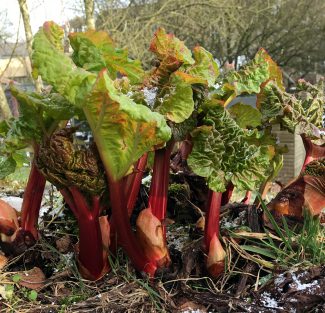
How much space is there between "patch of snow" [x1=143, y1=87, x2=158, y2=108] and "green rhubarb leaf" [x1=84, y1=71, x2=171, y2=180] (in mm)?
120

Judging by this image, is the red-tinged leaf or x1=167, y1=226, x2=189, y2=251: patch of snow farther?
x1=167, y1=226, x2=189, y2=251: patch of snow

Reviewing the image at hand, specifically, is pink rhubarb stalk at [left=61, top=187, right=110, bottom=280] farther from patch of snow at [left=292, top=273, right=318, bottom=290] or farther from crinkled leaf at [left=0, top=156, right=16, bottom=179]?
patch of snow at [left=292, top=273, right=318, bottom=290]

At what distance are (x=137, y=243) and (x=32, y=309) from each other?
14.6 inches

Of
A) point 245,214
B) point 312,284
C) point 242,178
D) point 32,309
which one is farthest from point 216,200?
point 32,309

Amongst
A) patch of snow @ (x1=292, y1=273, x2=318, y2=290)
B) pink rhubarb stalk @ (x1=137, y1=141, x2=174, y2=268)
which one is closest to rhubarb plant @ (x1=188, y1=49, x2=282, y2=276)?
pink rhubarb stalk @ (x1=137, y1=141, x2=174, y2=268)

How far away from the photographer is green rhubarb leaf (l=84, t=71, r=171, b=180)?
3.29 feet

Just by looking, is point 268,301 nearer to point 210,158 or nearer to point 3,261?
point 210,158

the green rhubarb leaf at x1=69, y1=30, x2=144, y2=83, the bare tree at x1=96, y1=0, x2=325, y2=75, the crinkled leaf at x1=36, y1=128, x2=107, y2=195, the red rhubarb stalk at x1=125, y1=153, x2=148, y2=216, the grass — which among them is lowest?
the grass

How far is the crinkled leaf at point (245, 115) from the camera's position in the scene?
1.42m

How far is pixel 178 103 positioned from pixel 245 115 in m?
0.37

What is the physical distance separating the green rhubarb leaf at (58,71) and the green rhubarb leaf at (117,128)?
1.5 inches

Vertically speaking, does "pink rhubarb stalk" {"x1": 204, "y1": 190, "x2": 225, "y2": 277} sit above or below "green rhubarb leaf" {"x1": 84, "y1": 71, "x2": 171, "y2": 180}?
below

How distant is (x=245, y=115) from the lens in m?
1.43

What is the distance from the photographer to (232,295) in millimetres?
1220
